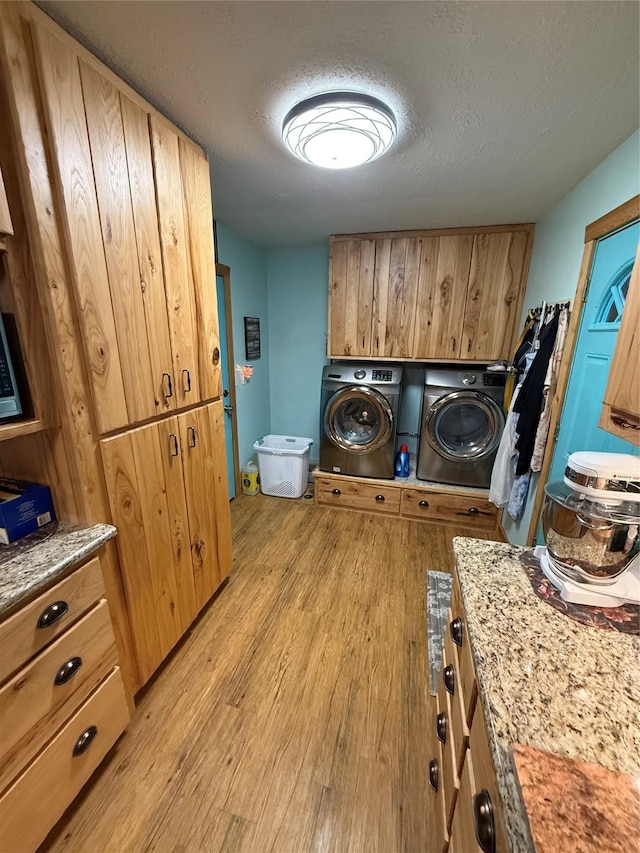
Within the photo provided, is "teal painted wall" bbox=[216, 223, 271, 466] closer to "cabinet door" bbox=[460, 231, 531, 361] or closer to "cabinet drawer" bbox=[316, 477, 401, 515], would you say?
"cabinet drawer" bbox=[316, 477, 401, 515]

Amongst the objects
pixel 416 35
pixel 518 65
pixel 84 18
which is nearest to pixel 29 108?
pixel 84 18

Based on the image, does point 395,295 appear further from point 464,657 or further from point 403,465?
point 464,657

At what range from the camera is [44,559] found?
101 centimetres

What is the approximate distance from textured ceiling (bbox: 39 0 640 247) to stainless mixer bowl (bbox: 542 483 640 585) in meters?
1.32

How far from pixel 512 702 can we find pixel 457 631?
33 centimetres

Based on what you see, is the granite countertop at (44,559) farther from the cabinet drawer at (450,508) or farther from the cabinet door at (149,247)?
the cabinet drawer at (450,508)

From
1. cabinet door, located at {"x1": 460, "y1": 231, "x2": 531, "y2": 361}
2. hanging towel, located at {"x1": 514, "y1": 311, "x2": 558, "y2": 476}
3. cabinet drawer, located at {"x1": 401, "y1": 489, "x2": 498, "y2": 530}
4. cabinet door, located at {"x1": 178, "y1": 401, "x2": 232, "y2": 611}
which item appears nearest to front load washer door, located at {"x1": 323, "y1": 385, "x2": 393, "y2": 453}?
cabinet drawer, located at {"x1": 401, "y1": 489, "x2": 498, "y2": 530}

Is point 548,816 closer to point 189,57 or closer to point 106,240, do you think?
point 106,240

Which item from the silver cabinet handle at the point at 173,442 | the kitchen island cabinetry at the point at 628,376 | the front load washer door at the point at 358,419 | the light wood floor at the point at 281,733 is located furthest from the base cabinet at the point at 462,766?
the front load washer door at the point at 358,419

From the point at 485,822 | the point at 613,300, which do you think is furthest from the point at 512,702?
the point at 613,300

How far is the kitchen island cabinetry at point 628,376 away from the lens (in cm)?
87

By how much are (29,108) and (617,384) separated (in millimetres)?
1808

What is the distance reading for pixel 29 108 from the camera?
893 mm

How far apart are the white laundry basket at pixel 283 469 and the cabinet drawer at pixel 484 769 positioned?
2.53 metres
